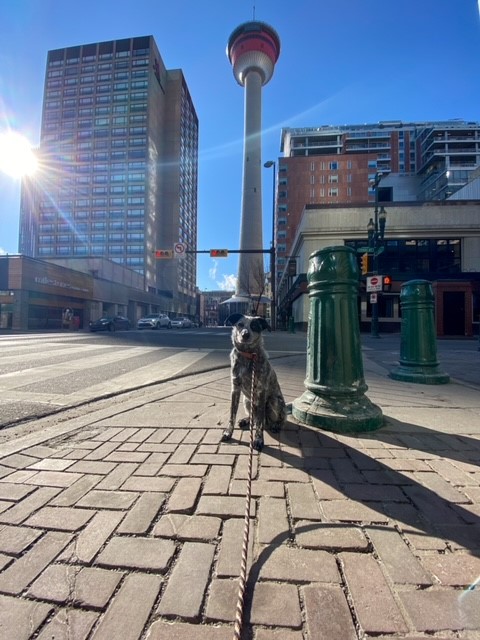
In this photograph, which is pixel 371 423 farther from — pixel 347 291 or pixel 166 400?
pixel 166 400

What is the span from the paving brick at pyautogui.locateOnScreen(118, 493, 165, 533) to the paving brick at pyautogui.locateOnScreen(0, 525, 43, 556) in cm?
41

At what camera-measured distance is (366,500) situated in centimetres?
194

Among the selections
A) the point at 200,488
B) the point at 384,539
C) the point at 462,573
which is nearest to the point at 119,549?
the point at 200,488

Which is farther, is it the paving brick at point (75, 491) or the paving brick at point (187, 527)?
the paving brick at point (75, 491)

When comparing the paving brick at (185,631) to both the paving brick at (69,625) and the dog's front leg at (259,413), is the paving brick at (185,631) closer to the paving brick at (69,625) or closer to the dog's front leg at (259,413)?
the paving brick at (69,625)

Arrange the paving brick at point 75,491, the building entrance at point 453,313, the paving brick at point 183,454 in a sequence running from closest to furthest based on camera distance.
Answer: the paving brick at point 75,491 < the paving brick at point 183,454 < the building entrance at point 453,313

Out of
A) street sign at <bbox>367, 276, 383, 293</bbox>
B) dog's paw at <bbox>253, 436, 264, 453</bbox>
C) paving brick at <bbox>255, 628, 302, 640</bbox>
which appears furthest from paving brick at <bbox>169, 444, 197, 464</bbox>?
street sign at <bbox>367, 276, 383, 293</bbox>

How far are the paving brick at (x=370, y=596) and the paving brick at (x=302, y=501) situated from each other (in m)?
0.31

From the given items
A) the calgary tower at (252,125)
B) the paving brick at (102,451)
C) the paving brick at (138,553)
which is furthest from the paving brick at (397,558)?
the calgary tower at (252,125)

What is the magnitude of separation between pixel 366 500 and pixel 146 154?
83.8 meters

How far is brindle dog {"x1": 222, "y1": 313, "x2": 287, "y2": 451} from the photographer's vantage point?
2877 mm

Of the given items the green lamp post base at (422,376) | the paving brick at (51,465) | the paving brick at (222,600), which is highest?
the green lamp post base at (422,376)

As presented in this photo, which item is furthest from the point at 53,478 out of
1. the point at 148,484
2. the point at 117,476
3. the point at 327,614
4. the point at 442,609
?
the point at 442,609

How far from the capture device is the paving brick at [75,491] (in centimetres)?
191
